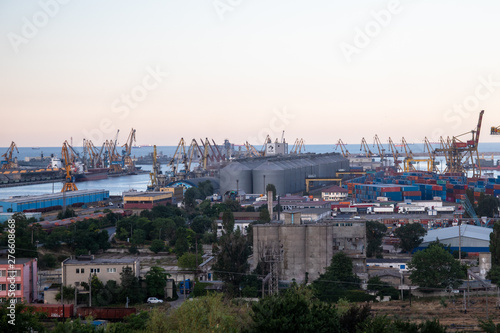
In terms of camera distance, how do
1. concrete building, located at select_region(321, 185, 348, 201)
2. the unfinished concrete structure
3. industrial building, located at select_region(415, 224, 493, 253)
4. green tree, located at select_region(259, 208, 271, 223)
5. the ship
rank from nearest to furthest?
the unfinished concrete structure → industrial building, located at select_region(415, 224, 493, 253) → green tree, located at select_region(259, 208, 271, 223) → concrete building, located at select_region(321, 185, 348, 201) → the ship

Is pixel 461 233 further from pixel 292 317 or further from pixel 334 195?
pixel 334 195

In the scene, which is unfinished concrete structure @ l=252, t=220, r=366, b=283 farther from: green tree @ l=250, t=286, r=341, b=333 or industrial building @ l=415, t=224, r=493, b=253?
green tree @ l=250, t=286, r=341, b=333

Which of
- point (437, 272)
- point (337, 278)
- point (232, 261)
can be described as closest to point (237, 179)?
point (232, 261)

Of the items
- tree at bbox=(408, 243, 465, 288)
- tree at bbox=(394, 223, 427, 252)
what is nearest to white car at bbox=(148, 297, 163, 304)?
tree at bbox=(408, 243, 465, 288)

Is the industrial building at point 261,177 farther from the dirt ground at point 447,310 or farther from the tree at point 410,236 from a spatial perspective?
the dirt ground at point 447,310

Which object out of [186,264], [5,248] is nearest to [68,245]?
[5,248]

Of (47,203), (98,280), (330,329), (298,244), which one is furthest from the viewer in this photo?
(47,203)

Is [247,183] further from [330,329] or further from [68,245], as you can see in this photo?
[330,329]
